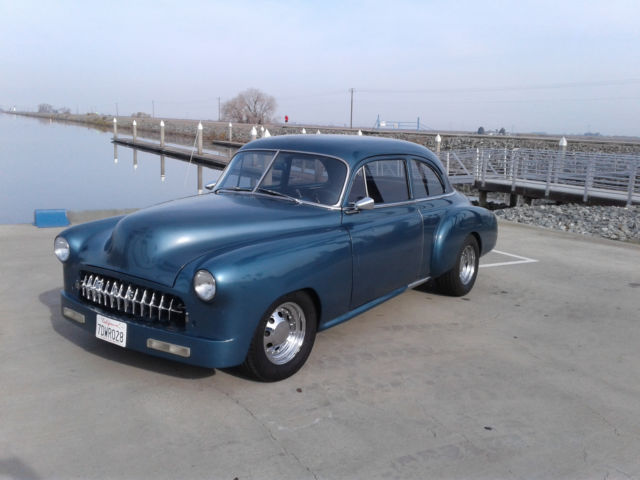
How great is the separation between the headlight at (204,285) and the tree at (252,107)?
77605 mm

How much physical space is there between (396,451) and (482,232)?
3.61 meters

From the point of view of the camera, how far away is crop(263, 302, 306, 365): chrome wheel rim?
3.67 meters

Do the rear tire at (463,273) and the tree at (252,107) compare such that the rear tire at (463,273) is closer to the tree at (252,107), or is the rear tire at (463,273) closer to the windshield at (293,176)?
the windshield at (293,176)

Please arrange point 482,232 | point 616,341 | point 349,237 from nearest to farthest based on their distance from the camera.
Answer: point 349,237 → point 616,341 → point 482,232

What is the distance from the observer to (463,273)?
19.6 feet

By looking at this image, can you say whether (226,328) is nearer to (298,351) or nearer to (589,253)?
(298,351)

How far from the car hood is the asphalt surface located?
31.0 inches

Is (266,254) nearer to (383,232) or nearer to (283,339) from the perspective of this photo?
(283,339)

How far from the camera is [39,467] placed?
274 cm

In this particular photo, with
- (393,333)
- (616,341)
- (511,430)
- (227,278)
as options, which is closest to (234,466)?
(227,278)

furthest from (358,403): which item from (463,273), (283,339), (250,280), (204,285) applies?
(463,273)

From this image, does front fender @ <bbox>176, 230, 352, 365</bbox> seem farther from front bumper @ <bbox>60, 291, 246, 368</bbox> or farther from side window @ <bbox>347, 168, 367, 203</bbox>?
side window @ <bbox>347, 168, 367, 203</bbox>

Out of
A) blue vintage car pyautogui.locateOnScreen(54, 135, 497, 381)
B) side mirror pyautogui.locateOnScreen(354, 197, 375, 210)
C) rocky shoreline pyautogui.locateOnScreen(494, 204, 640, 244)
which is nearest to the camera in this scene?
blue vintage car pyautogui.locateOnScreen(54, 135, 497, 381)

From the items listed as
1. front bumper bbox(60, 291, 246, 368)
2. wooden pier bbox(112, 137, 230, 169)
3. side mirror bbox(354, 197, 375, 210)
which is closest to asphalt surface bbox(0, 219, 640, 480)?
front bumper bbox(60, 291, 246, 368)
